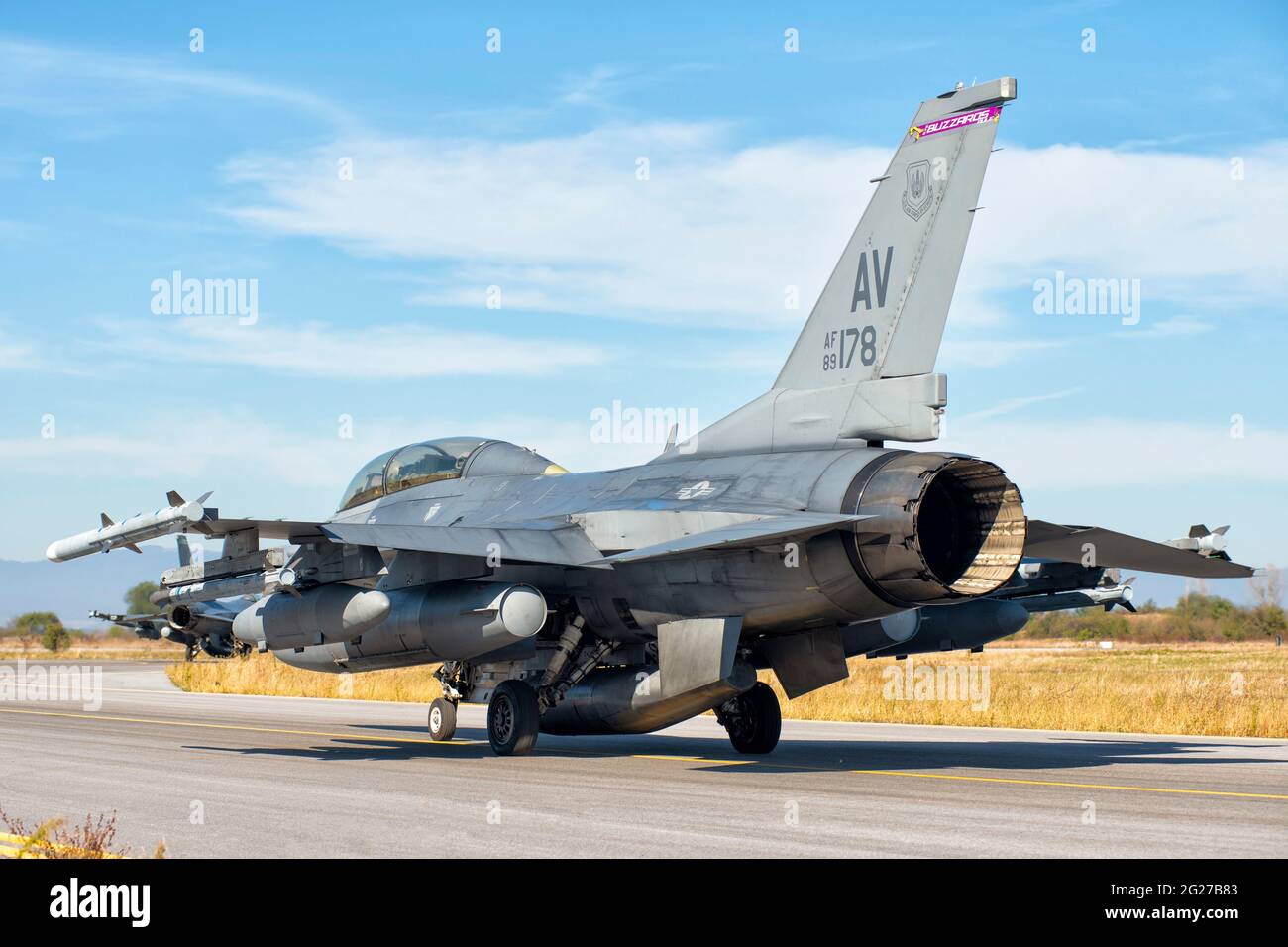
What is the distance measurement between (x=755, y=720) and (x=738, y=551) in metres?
3.59

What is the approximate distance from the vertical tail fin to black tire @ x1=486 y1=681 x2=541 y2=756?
422cm

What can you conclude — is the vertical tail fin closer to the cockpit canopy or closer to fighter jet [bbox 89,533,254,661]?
the cockpit canopy

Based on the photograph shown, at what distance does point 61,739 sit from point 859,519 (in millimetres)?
12466

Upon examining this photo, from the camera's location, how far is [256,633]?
16.1 metres

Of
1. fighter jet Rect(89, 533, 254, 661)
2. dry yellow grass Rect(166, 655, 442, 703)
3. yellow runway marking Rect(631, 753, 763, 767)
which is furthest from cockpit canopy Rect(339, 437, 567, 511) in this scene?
fighter jet Rect(89, 533, 254, 661)

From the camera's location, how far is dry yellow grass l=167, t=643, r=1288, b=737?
68.4 feet

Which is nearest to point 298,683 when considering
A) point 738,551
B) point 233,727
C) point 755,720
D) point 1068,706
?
point 233,727

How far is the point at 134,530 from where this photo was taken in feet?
51.8

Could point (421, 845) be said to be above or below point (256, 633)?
below

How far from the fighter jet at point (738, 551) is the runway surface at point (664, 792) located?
1115 mm

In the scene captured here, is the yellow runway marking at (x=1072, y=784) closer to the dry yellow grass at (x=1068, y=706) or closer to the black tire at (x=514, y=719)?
the black tire at (x=514, y=719)

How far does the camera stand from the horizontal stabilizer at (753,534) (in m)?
12.0
